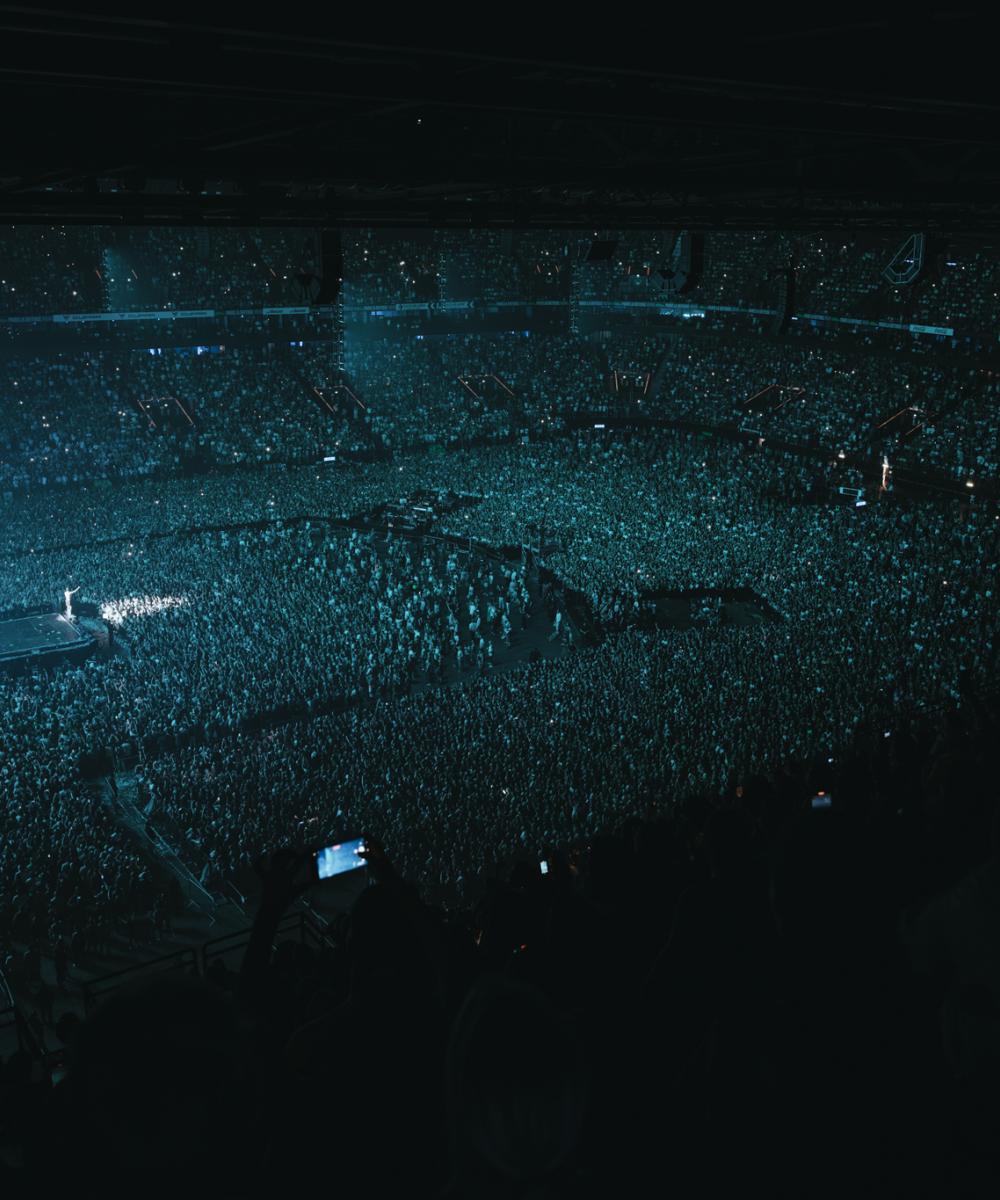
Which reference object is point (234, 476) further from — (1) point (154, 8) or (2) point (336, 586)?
(1) point (154, 8)

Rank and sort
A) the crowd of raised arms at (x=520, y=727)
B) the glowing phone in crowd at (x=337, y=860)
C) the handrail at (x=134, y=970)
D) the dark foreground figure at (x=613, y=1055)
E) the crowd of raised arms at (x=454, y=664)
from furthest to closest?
the crowd of raised arms at (x=454, y=664), the glowing phone in crowd at (x=337, y=860), the handrail at (x=134, y=970), the crowd of raised arms at (x=520, y=727), the dark foreground figure at (x=613, y=1055)

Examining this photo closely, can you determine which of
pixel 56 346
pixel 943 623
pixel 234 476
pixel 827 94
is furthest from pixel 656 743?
pixel 56 346

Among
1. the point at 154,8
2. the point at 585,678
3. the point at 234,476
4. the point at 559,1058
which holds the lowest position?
the point at 234,476

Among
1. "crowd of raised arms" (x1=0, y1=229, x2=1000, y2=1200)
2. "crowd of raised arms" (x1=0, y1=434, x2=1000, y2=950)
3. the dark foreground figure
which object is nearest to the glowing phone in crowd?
"crowd of raised arms" (x1=0, y1=229, x2=1000, y2=1200)

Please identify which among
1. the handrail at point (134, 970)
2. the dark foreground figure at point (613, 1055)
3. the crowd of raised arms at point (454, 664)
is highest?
the dark foreground figure at point (613, 1055)

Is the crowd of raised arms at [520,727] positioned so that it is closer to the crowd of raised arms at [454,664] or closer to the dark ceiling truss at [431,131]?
the crowd of raised arms at [454,664]

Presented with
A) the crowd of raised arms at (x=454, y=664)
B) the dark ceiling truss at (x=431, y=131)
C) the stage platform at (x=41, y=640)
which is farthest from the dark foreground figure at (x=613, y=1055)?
the stage platform at (x=41, y=640)

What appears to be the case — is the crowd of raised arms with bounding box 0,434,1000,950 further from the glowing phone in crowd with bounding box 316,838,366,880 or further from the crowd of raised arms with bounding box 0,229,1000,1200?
the glowing phone in crowd with bounding box 316,838,366,880
